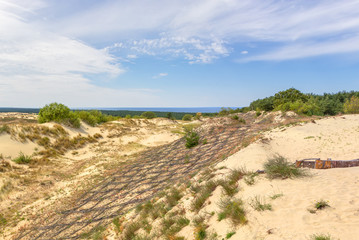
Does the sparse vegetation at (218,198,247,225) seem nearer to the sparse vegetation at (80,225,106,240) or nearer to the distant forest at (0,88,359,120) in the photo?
the sparse vegetation at (80,225,106,240)

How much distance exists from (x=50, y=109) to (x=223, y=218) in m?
37.6

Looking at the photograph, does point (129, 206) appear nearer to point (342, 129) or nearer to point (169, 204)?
point (169, 204)

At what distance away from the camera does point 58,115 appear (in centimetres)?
3300

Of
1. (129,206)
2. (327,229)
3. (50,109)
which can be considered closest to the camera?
(327,229)

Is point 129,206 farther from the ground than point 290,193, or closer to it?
closer to it

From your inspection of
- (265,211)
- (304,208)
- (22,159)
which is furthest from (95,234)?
(22,159)

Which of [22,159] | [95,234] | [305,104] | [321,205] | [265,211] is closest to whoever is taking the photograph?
[321,205]

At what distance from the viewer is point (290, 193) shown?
628 centimetres

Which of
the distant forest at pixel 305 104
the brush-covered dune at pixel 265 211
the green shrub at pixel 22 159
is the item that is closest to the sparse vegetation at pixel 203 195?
the brush-covered dune at pixel 265 211

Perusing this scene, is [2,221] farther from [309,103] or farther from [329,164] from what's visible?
[309,103]

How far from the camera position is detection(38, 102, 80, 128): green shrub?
3253cm

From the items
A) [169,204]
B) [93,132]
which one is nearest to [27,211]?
[169,204]

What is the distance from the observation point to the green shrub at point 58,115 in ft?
107

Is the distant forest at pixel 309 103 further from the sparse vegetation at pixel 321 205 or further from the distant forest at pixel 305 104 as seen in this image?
the sparse vegetation at pixel 321 205
